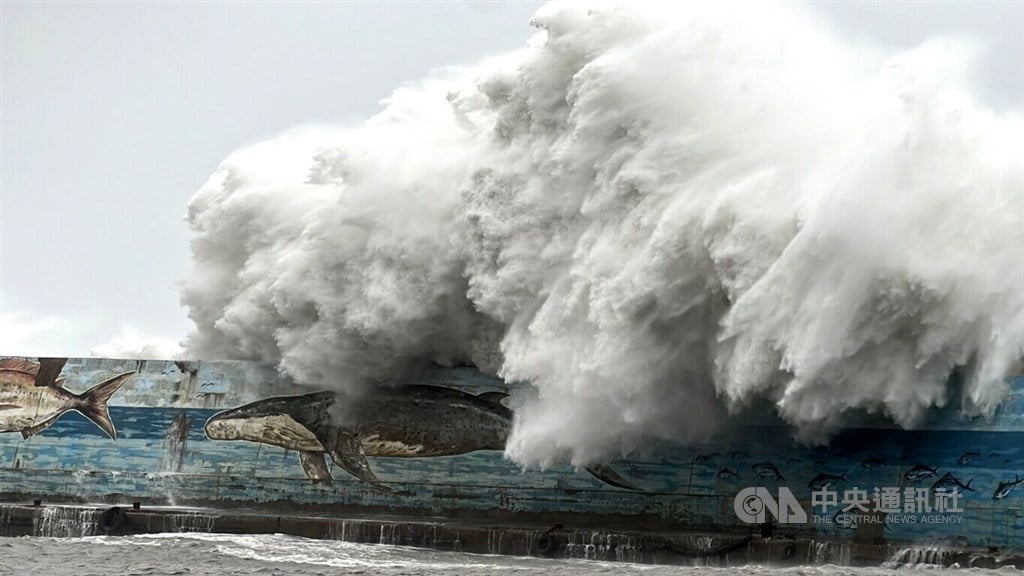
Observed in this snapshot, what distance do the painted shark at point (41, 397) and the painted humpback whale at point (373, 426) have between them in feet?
9.55

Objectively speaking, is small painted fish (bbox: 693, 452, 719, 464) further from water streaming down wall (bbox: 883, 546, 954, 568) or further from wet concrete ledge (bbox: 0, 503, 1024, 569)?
water streaming down wall (bbox: 883, 546, 954, 568)

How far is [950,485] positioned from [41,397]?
21343 mm

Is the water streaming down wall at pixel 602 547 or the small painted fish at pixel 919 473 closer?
the small painted fish at pixel 919 473

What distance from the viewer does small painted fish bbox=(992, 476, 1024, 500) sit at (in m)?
19.7

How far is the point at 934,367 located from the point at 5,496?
71.4ft

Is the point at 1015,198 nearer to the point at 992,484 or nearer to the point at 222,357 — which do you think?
the point at 992,484

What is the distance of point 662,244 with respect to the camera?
19719 mm

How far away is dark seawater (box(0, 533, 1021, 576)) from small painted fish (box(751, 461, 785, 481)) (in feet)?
9.77

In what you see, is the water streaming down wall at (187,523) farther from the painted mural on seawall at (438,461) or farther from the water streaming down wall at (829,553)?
the water streaming down wall at (829,553)

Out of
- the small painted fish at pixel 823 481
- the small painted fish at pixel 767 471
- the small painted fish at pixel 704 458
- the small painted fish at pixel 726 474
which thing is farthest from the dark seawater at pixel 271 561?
the small painted fish at pixel 704 458

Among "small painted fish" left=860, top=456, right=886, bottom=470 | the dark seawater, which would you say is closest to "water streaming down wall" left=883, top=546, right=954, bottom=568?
the dark seawater

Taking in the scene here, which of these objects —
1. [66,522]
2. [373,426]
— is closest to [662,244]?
[373,426]

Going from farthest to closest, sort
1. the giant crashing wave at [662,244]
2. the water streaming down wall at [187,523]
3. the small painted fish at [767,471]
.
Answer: the water streaming down wall at [187,523] < the small painted fish at [767,471] < the giant crashing wave at [662,244]

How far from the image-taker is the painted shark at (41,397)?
28.8m
